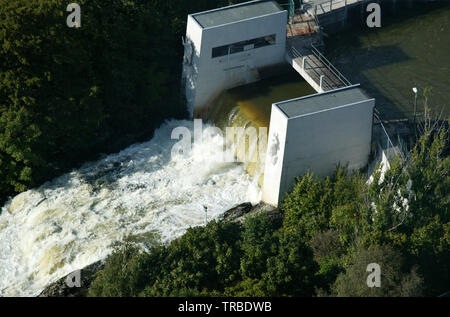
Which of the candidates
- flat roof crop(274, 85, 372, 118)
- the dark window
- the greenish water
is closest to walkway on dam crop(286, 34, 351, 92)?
the dark window

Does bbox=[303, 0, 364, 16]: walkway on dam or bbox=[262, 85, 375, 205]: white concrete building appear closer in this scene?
bbox=[262, 85, 375, 205]: white concrete building

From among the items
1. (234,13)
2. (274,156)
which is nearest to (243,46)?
(234,13)

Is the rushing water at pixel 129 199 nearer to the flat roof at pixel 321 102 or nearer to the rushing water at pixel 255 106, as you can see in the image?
the rushing water at pixel 255 106

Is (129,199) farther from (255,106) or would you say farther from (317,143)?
(317,143)

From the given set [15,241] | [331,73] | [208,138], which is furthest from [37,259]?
[331,73]

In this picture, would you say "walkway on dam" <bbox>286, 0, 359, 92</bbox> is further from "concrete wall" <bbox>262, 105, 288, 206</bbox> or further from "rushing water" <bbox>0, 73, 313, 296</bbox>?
"concrete wall" <bbox>262, 105, 288, 206</bbox>

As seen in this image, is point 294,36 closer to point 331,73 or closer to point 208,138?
point 331,73

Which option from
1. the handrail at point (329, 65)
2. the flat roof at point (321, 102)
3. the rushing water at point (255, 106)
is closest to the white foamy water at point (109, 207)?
the rushing water at point (255, 106)
